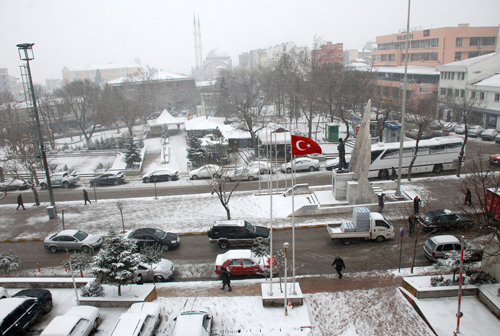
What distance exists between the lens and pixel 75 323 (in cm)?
1018

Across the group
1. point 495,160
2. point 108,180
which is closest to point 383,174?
point 495,160

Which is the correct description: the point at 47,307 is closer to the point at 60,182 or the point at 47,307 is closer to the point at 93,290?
the point at 93,290

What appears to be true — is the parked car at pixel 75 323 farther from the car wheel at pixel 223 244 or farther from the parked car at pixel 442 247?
the parked car at pixel 442 247

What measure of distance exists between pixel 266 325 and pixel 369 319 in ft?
10.9

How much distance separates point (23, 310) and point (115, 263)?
122 inches

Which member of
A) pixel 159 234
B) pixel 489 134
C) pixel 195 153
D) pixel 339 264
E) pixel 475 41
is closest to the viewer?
pixel 339 264

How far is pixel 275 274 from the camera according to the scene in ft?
46.5

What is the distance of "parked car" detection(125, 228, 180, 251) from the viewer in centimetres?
1664

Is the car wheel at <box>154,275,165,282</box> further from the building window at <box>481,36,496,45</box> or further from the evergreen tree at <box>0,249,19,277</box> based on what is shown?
the building window at <box>481,36,496,45</box>

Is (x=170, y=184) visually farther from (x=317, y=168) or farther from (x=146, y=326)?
(x=146, y=326)

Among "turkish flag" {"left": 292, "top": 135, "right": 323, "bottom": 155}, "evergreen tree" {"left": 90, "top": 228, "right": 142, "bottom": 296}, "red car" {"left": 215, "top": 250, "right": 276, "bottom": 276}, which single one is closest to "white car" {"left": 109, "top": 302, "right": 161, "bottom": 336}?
"evergreen tree" {"left": 90, "top": 228, "right": 142, "bottom": 296}

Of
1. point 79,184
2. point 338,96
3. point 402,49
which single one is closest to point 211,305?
point 79,184

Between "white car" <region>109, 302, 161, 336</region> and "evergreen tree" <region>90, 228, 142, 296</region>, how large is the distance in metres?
1.06

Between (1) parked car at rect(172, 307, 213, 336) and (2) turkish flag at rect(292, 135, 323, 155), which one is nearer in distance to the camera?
(1) parked car at rect(172, 307, 213, 336)
